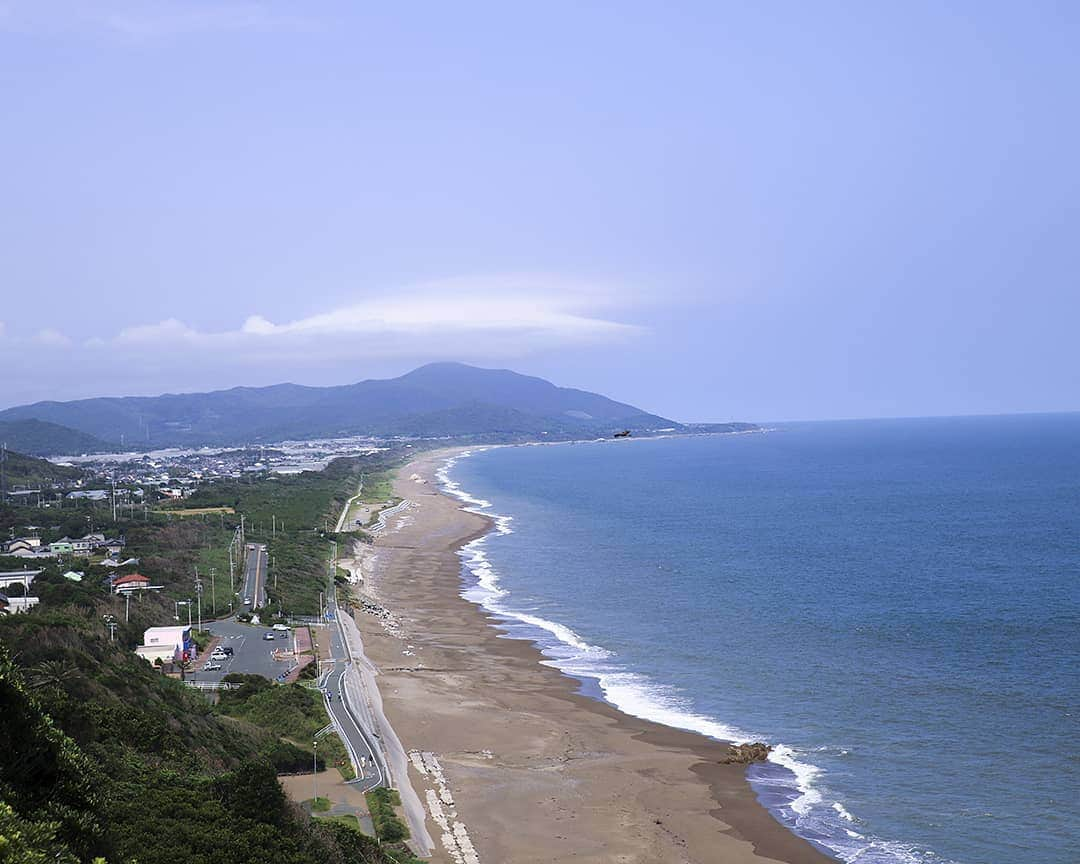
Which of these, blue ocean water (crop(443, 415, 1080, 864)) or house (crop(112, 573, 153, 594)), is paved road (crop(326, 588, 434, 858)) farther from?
house (crop(112, 573, 153, 594))

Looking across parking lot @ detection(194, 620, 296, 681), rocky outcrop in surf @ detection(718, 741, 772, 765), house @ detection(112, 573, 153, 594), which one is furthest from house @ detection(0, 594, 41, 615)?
rocky outcrop in surf @ detection(718, 741, 772, 765)

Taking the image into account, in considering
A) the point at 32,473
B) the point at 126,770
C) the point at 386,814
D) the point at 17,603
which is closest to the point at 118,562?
the point at 17,603

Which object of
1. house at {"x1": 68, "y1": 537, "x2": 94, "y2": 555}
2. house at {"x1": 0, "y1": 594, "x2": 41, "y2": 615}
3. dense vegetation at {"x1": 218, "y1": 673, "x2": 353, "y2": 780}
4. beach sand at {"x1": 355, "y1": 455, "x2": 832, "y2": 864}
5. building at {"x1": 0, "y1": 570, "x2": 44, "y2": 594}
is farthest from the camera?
house at {"x1": 68, "y1": 537, "x2": 94, "y2": 555}

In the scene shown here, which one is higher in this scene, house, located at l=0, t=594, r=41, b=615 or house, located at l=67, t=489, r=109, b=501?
house, located at l=67, t=489, r=109, b=501

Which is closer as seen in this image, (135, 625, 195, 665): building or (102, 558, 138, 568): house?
(135, 625, 195, 665): building

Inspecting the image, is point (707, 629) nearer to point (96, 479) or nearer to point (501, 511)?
point (501, 511)

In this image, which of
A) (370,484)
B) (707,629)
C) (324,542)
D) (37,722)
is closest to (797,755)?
(707,629)
